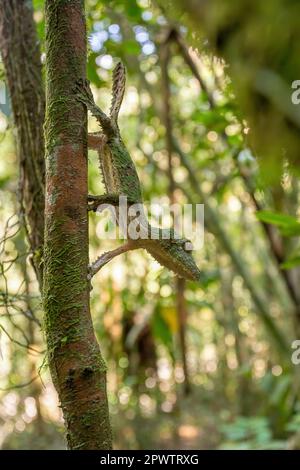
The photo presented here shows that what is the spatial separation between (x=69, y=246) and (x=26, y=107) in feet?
2.78

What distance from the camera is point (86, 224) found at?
1.23 metres

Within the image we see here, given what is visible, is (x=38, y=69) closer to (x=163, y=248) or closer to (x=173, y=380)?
(x=163, y=248)

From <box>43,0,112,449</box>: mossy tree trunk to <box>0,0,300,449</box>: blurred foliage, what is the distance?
2.36 feet

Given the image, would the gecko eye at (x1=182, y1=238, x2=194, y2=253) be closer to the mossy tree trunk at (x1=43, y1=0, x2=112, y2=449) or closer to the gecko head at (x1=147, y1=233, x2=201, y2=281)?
the gecko head at (x1=147, y1=233, x2=201, y2=281)

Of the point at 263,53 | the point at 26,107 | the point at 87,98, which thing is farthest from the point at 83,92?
the point at 263,53

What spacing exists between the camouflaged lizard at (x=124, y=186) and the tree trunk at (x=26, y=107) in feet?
1.62

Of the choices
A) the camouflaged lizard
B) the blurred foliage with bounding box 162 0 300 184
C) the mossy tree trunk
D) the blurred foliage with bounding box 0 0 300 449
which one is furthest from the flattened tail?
the blurred foliage with bounding box 162 0 300 184

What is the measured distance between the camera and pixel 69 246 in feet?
4.00

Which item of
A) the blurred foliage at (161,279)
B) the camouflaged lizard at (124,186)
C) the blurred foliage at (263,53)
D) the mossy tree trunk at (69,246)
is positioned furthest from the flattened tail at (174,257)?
the blurred foliage at (263,53)

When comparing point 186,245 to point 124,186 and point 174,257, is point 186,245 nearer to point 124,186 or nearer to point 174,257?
point 174,257

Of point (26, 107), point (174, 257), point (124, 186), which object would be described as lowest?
point (174, 257)

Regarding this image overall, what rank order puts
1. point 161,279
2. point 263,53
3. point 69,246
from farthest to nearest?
point 161,279 < point 69,246 < point 263,53

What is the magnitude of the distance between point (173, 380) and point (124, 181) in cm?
555
